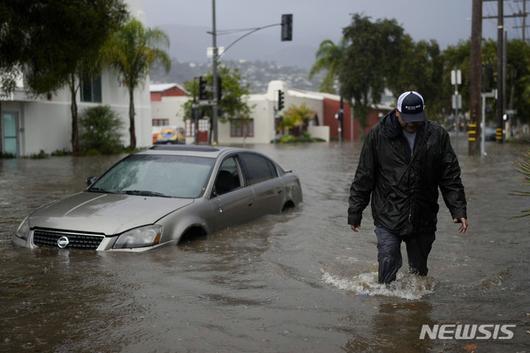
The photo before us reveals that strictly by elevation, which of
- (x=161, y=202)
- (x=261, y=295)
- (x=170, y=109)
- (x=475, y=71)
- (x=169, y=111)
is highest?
(x=475, y=71)

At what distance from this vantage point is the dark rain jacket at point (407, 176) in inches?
224

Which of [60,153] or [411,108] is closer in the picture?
[411,108]

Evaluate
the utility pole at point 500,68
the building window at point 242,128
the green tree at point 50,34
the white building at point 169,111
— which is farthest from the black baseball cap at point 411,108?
the white building at point 169,111

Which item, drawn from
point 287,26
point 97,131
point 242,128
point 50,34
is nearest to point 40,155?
point 97,131

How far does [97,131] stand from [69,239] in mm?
26995

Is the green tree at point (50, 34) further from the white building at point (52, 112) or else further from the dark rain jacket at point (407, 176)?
the white building at point (52, 112)

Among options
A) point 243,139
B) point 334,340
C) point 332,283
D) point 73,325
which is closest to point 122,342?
point 73,325

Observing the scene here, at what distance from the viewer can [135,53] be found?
1391 inches

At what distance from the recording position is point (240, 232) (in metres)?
8.89

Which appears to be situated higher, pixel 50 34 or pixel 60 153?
pixel 50 34

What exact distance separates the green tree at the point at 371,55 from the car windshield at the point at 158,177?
47.8 meters

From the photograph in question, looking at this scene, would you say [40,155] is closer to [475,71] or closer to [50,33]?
[475,71]

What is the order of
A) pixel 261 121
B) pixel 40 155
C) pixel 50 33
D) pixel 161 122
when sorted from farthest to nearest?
1. pixel 161 122
2. pixel 261 121
3. pixel 40 155
4. pixel 50 33

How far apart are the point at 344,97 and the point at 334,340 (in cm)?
5396
